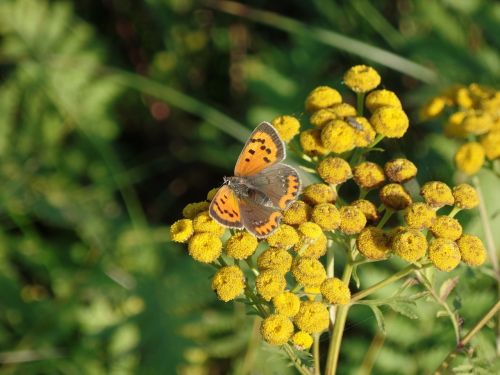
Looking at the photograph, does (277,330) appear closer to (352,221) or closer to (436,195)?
(352,221)

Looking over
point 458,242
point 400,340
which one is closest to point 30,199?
point 400,340

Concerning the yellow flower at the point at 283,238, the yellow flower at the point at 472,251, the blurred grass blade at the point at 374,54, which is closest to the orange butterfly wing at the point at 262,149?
the yellow flower at the point at 283,238

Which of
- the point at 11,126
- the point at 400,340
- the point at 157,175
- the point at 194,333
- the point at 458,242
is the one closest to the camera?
the point at 458,242

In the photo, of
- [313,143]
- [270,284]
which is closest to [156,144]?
[313,143]

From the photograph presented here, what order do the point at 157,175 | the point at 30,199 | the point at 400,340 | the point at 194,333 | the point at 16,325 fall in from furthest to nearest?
the point at 157,175 → the point at 30,199 → the point at 16,325 → the point at 194,333 → the point at 400,340

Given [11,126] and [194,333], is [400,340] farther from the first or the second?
[11,126]

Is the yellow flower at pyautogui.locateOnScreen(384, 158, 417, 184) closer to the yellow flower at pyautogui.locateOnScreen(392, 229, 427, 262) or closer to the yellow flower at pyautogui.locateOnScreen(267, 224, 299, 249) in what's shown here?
the yellow flower at pyautogui.locateOnScreen(392, 229, 427, 262)
